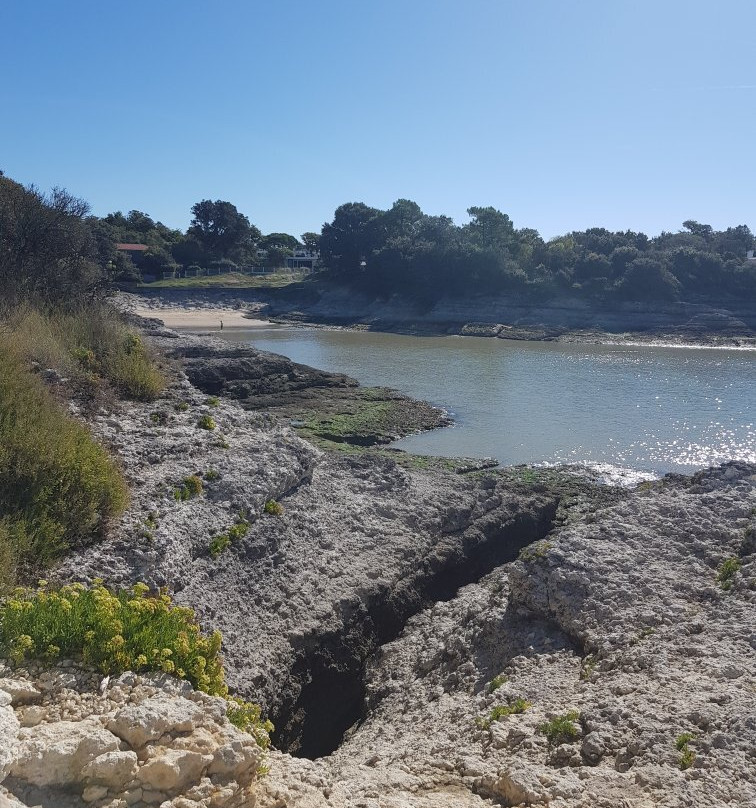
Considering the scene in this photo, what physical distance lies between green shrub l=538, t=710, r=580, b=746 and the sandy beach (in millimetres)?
58159

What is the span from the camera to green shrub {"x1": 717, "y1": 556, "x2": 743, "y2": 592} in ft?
30.7

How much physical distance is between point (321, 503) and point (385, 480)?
2.03m

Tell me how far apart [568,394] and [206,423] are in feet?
74.4

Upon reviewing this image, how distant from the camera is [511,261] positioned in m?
71.4

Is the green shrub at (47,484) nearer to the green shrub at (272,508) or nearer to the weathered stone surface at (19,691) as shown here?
the weathered stone surface at (19,691)

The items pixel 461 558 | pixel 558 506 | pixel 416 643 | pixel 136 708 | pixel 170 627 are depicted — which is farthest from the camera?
pixel 558 506

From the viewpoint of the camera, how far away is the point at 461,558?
12805mm

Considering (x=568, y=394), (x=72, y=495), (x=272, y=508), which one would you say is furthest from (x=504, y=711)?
(x=568, y=394)

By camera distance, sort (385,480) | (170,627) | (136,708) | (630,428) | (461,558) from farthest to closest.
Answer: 1. (630,428)
2. (385,480)
3. (461,558)
4. (170,627)
5. (136,708)

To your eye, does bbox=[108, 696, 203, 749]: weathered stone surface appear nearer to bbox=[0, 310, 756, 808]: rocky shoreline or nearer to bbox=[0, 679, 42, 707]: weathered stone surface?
bbox=[0, 310, 756, 808]: rocky shoreline

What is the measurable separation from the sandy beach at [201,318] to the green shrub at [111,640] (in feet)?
189

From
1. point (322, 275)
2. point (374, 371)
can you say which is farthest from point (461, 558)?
point (322, 275)

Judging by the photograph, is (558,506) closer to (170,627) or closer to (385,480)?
(385,480)

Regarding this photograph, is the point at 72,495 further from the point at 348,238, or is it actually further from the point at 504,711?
the point at 348,238
